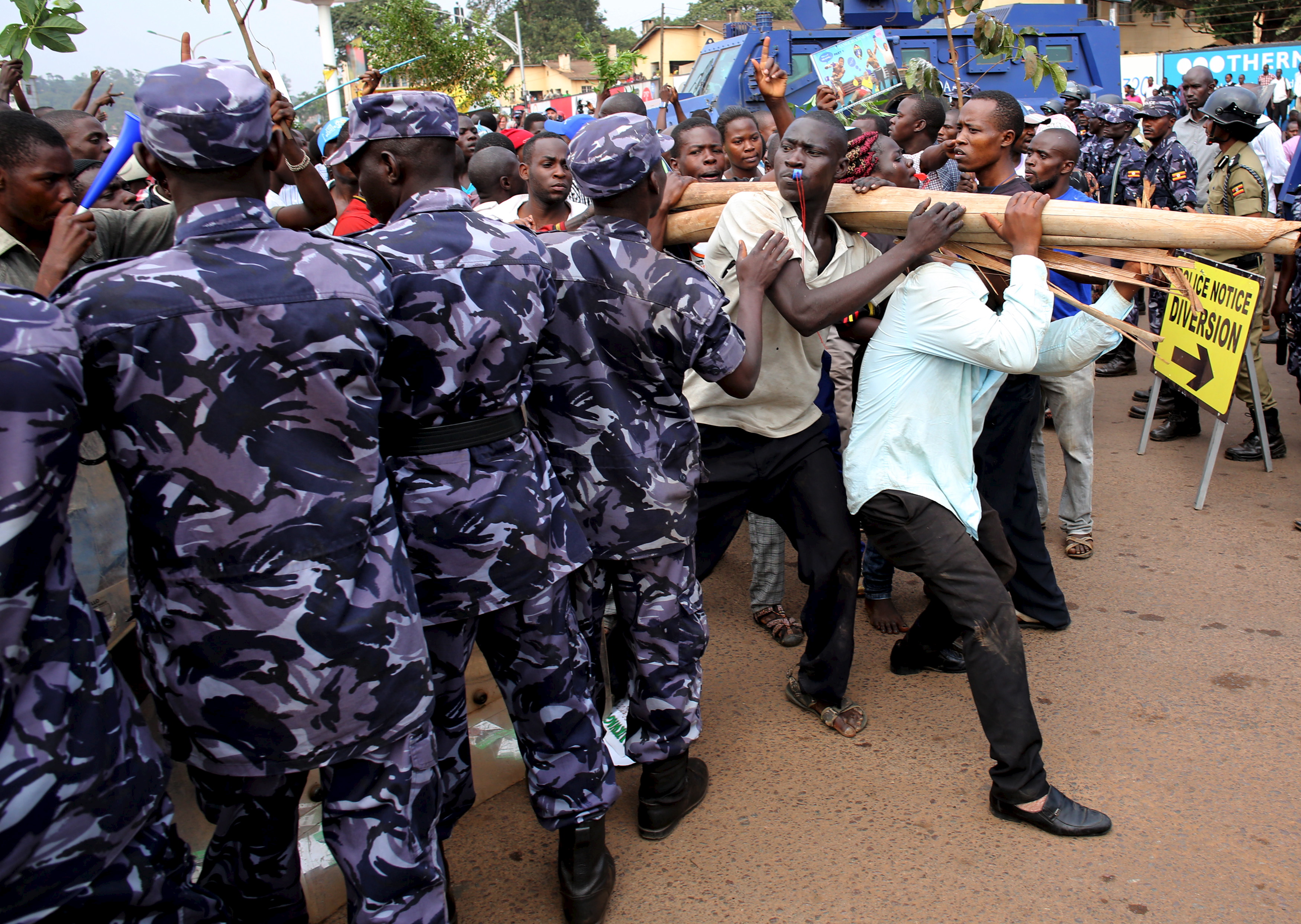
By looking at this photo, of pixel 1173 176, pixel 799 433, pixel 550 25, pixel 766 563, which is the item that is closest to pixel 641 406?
pixel 799 433

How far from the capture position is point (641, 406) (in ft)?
8.42

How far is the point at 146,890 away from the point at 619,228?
A: 5.84ft

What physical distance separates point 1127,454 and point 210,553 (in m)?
5.65

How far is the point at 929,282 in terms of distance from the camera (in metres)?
2.78

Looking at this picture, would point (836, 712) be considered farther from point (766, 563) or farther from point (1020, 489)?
point (1020, 489)

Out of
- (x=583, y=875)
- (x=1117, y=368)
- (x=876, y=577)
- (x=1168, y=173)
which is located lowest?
(x=1117, y=368)

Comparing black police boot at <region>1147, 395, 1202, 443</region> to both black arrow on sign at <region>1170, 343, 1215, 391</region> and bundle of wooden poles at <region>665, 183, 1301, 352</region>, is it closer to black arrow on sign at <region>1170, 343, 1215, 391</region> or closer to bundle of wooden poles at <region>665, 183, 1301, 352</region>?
black arrow on sign at <region>1170, 343, 1215, 391</region>

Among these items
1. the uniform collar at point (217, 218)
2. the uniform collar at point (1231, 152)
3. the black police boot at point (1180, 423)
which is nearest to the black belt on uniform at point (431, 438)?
the uniform collar at point (217, 218)

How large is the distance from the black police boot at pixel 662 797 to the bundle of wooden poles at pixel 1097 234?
5.70ft

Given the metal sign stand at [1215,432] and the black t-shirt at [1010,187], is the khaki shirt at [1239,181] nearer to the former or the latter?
the metal sign stand at [1215,432]

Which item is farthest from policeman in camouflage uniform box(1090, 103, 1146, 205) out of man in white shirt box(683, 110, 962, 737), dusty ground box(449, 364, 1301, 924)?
man in white shirt box(683, 110, 962, 737)

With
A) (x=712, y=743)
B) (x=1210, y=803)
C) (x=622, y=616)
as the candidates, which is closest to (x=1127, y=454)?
(x=1210, y=803)

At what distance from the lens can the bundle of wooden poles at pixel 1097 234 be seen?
261 centimetres

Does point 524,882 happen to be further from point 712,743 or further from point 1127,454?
point 1127,454
